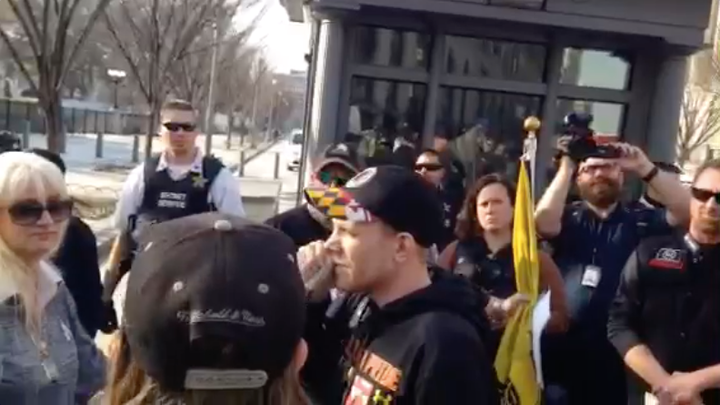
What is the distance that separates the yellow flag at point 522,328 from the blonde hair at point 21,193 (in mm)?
1698

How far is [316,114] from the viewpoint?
25.2ft

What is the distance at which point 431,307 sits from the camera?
8.93 feet

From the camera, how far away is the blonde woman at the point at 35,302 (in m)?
3.23

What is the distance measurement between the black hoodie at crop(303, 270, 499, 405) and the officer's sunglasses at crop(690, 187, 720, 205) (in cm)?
167

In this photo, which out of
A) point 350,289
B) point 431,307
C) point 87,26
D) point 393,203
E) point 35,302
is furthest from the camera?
point 87,26

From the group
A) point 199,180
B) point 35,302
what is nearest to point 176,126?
point 199,180

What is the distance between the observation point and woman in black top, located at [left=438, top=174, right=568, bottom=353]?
4594mm

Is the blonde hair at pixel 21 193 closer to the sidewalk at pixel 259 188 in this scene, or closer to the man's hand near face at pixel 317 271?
the man's hand near face at pixel 317 271

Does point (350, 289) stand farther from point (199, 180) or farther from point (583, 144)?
point (199, 180)

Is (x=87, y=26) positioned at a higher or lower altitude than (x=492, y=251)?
higher

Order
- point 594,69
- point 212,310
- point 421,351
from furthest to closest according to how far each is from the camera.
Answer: point 594,69, point 421,351, point 212,310

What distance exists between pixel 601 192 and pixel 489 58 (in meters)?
3.09

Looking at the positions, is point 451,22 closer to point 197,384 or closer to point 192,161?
point 192,161

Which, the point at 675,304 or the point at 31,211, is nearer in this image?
the point at 31,211
